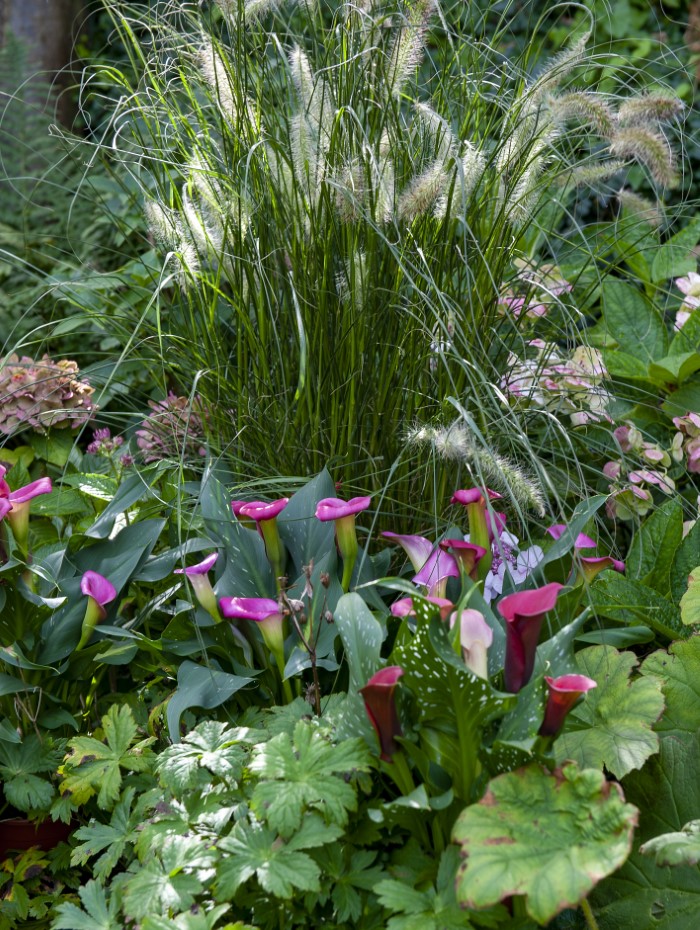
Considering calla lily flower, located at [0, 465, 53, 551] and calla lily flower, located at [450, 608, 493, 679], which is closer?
calla lily flower, located at [450, 608, 493, 679]

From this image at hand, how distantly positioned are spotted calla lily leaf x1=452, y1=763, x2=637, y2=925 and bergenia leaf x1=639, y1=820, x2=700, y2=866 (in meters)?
0.09

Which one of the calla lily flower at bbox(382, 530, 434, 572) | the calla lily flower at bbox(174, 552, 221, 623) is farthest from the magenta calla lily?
the calla lily flower at bbox(174, 552, 221, 623)

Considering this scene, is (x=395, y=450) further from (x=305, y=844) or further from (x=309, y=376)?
(x=305, y=844)

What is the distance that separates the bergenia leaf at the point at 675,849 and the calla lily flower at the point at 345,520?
1.98 feet

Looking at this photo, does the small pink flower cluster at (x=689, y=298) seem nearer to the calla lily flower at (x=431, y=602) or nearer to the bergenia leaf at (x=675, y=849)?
the calla lily flower at (x=431, y=602)

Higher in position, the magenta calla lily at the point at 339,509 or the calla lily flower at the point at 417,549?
the magenta calla lily at the point at 339,509

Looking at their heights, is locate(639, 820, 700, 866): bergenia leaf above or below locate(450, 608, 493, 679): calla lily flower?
below

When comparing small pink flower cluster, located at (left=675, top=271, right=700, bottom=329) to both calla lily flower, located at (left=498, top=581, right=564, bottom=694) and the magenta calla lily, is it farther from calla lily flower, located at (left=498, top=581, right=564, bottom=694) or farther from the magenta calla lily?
calla lily flower, located at (left=498, top=581, right=564, bottom=694)

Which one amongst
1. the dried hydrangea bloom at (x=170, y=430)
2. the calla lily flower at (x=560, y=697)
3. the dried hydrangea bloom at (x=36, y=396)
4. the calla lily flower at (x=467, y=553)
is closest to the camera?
the calla lily flower at (x=560, y=697)

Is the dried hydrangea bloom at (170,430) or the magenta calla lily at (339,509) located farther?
the dried hydrangea bloom at (170,430)

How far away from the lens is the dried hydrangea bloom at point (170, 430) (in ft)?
6.49

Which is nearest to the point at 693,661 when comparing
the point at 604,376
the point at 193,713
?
the point at 604,376

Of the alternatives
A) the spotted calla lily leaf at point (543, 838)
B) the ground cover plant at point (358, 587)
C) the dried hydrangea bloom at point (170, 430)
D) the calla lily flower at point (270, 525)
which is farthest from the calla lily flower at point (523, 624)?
the dried hydrangea bloom at point (170, 430)

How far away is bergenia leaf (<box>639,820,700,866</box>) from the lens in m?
1.05
